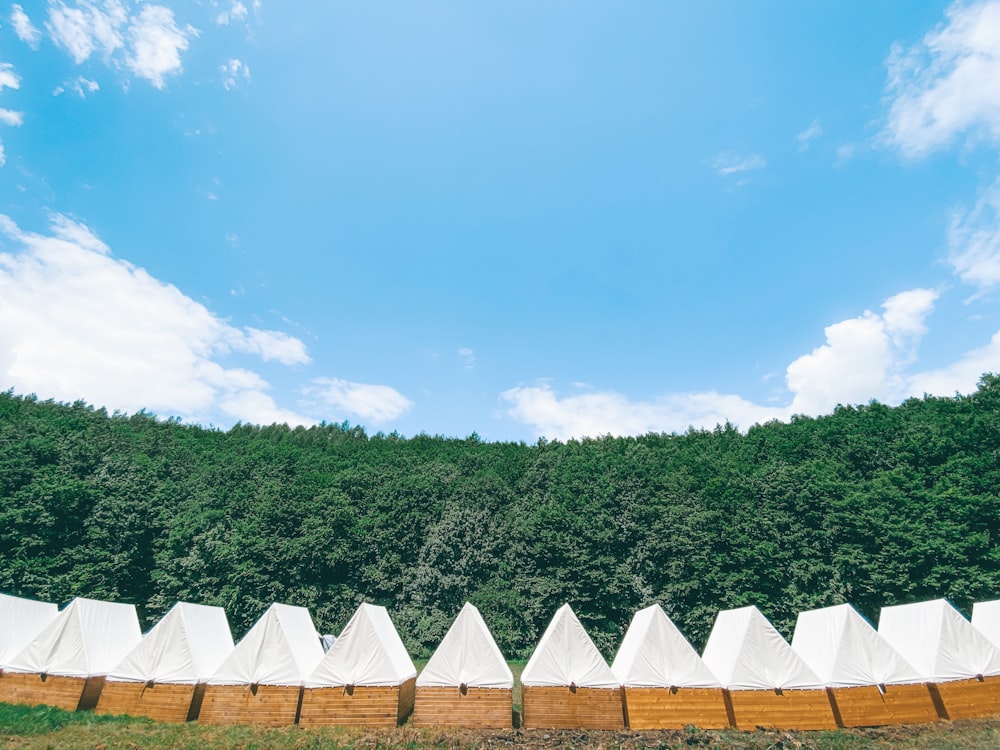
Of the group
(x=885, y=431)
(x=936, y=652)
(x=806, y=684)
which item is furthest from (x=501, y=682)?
(x=885, y=431)

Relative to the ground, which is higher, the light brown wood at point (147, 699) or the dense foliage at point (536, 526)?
the dense foliage at point (536, 526)

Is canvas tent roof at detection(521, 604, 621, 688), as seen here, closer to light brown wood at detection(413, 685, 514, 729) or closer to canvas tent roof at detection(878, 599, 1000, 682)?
light brown wood at detection(413, 685, 514, 729)

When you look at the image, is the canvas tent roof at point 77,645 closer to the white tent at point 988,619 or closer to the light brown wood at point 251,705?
the light brown wood at point 251,705

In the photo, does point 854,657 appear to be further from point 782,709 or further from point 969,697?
point 969,697

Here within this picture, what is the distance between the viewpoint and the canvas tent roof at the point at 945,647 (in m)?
18.9

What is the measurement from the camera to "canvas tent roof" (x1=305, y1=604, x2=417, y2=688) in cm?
1870

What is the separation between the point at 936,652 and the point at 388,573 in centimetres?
3252

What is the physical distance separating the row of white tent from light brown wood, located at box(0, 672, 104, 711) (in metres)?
0.28

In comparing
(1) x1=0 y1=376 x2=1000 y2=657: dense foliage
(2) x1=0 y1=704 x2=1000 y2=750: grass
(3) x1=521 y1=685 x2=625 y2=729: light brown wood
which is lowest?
(2) x1=0 y1=704 x2=1000 y2=750: grass

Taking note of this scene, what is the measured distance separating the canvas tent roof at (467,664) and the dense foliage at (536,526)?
671 inches

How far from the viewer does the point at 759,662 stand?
19.0 meters

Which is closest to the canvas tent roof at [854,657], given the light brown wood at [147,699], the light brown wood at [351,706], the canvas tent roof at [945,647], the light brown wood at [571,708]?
the canvas tent roof at [945,647]

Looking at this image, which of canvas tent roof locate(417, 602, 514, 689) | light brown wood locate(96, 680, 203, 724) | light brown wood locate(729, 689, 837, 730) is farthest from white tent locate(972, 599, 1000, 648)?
light brown wood locate(96, 680, 203, 724)

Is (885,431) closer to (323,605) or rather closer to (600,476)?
(600,476)
